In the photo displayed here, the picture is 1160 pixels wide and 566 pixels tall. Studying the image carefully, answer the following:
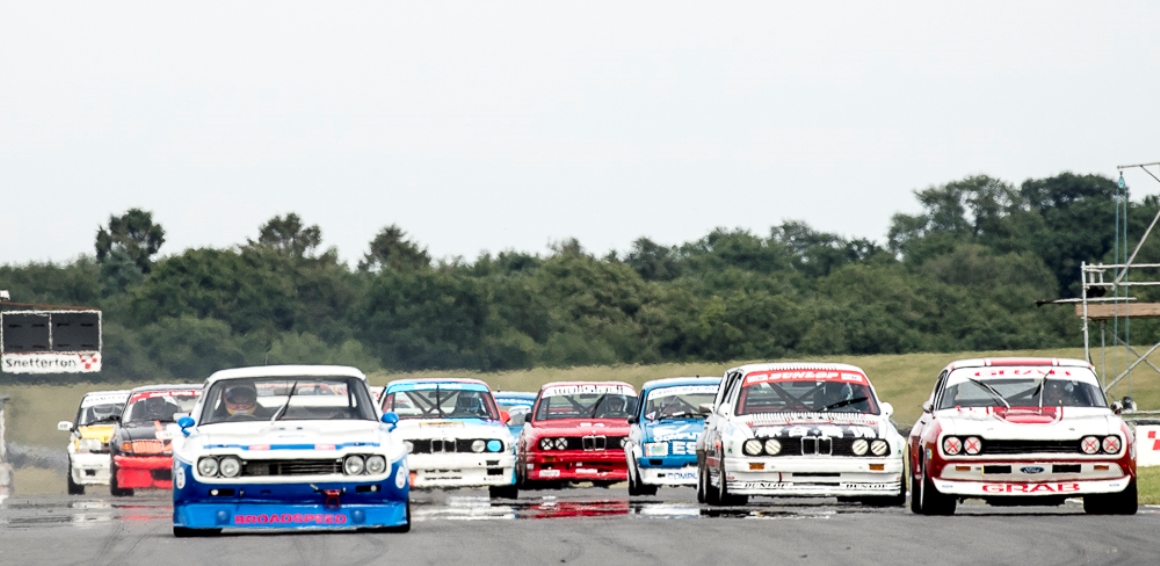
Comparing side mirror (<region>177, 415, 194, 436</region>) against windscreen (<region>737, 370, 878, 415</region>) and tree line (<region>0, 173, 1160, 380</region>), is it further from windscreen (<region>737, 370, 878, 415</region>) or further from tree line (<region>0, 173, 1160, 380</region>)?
tree line (<region>0, 173, 1160, 380</region>)

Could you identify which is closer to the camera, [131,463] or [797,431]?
[797,431]

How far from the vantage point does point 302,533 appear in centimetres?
1559

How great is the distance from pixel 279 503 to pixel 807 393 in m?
6.85

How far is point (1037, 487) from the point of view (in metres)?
16.6

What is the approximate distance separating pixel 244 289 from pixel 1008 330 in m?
34.6

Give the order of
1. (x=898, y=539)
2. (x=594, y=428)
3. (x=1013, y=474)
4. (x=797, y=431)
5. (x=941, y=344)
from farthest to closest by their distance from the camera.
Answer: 1. (x=941, y=344)
2. (x=594, y=428)
3. (x=797, y=431)
4. (x=1013, y=474)
5. (x=898, y=539)

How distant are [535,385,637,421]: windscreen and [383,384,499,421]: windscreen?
1744mm

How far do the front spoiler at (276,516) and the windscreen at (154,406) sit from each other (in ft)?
39.2

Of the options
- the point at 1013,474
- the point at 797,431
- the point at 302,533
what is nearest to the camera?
the point at 302,533

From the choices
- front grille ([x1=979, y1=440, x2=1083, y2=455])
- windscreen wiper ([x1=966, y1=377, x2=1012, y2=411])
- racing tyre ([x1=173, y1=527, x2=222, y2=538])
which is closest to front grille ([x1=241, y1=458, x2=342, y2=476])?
racing tyre ([x1=173, y1=527, x2=222, y2=538])

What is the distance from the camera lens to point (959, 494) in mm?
16859

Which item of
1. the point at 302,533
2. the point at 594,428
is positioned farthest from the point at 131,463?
the point at 302,533

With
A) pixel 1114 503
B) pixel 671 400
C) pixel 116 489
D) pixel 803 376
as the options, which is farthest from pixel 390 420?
pixel 116 489

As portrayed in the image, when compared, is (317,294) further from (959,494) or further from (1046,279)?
(959,494)
